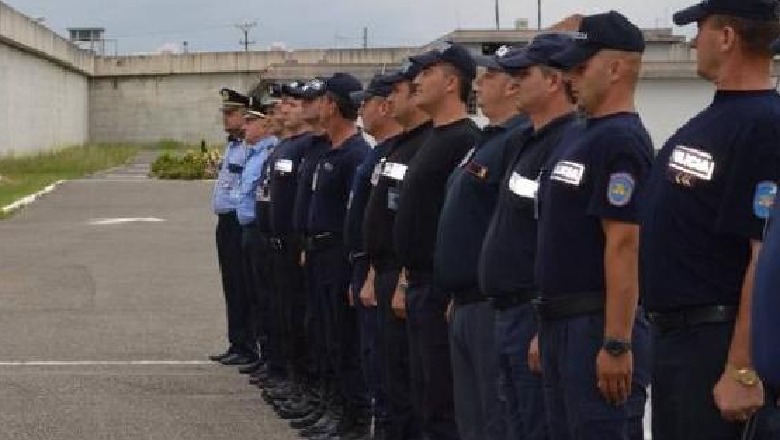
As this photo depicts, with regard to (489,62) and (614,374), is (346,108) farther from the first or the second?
(614,374)

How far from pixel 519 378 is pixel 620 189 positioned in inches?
35.7

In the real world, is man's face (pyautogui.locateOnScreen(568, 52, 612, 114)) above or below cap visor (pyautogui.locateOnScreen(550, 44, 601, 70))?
below

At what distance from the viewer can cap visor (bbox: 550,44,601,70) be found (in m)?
4.59

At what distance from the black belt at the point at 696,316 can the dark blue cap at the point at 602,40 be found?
3.45 ft

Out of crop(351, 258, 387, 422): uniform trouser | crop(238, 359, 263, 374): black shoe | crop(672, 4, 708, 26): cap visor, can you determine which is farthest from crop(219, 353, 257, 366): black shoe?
crop(672, 4, 708, 26): cap visor

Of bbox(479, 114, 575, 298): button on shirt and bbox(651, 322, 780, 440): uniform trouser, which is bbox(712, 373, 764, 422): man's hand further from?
bbox(479, 114, 575, 298): button on shirt

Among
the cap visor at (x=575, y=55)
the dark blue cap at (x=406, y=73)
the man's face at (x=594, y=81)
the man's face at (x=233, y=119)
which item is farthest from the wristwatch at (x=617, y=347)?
the man's face at (x=233, y=119)

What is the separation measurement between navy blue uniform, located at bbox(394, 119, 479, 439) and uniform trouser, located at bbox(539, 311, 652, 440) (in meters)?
1.52

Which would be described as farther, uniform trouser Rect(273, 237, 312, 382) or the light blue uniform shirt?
the light blue uniform shirt

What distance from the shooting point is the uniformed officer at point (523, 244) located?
4910mm

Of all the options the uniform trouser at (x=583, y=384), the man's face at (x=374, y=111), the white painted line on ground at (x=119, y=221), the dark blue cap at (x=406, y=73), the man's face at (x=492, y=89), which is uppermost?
the dark blue cap at (x=406, y=73)

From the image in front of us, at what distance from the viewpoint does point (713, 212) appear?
3771 millimetres

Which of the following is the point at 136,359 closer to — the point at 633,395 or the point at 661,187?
the point at 633,395

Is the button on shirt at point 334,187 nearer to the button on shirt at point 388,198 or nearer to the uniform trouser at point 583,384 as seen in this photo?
the button on shirt at point 388,198
